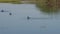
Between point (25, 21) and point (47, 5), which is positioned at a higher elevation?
point (47, 5)

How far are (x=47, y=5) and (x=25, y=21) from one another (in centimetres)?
22

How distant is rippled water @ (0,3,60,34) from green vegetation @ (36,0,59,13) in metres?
0.04

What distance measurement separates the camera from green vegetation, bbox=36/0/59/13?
100cm

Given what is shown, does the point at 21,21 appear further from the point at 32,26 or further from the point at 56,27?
the point at 56,27

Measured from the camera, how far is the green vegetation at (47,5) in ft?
3.28

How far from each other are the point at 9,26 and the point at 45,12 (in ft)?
1.03

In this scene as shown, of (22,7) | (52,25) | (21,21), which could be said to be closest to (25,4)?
(22,7)

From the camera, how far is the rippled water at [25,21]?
1002mm

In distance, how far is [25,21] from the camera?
1.01 metres

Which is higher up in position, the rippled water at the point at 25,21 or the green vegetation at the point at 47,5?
the green vegetation at the point at 47,5

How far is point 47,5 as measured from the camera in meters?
1.01

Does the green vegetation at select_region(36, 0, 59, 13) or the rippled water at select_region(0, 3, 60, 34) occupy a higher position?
the green vegetation at select_region(36, 0, 59, 13)

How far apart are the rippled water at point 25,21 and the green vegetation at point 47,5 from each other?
40mm

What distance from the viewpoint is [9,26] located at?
3.32 ft
